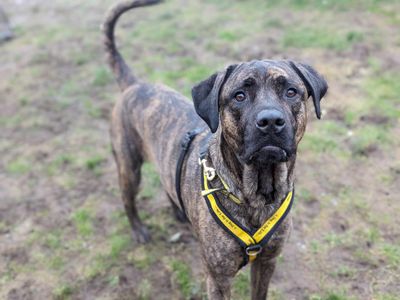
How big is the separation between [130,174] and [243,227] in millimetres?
1641

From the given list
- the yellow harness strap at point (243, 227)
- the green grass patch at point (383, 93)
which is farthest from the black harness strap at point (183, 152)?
the green grass patch at point (383, 93)

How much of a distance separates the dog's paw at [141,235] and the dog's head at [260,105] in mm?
1916

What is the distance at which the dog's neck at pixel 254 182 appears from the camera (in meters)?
2.59

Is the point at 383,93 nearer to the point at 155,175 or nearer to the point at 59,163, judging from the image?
the point at 155,175

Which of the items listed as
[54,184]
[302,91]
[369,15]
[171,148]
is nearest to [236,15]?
[369,15]

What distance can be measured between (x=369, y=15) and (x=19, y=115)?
6.29 metres

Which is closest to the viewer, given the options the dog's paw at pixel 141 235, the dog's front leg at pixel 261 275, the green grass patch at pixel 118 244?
the dog's front leg at pixel 261 275

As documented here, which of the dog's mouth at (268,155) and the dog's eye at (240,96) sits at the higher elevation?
the dog's eye at (240,96)

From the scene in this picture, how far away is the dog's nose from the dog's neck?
356 mm

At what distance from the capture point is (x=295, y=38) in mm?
7211

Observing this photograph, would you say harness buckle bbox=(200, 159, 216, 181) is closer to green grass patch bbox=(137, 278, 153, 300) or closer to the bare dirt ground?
the bare dirt ground

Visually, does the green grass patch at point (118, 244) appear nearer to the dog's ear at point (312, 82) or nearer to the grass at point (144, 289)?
the grass at point (144, 289)

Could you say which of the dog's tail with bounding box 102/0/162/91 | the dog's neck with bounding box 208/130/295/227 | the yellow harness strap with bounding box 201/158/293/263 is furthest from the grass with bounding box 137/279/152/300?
the dog's tail with bounding box 102/0/162/91

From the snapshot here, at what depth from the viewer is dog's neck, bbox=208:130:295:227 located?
259 centimetres
